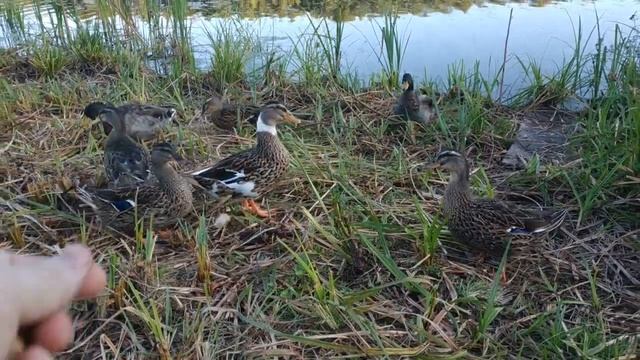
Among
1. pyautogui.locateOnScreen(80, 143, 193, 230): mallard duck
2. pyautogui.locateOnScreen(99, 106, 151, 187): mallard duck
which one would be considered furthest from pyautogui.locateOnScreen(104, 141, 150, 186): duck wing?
pyautogui.locateOnScreen(80, 143, 193, 230): mallard duck

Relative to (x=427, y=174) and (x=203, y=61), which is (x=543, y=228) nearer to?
(x=427, y=174)

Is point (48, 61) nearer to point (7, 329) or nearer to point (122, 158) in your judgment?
point (122, 158)

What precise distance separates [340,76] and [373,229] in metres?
2.87

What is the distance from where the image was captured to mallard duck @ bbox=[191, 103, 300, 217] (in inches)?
141

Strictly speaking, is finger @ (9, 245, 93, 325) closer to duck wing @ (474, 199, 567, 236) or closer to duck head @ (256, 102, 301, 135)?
duck wing @ (474, 199, 567, 236)

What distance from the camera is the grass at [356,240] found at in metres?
2.49

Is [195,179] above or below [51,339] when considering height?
below

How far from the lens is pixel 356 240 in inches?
116

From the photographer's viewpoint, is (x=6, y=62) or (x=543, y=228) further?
(x=6, y=62)

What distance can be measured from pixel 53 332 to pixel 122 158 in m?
3.12

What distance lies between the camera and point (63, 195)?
358 centimetres

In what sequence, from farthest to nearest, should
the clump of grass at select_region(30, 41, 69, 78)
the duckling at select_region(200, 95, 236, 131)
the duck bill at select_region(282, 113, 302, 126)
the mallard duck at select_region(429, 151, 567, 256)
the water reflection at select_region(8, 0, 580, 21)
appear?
the water reflection at select_region(8, 0, 580, 21)
the clump of grass at select_region(30, 41, 69, 78)
the duckling at select_region(200, 95, 236, 131)
the duck bill at select_region(282, 113, 302, 126)
the mallard duck at select_region(429, 151, 567, 256)

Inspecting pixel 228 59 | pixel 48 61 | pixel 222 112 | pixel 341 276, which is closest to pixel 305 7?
pixel 228 59

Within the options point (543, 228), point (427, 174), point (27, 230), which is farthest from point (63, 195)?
point (543, 228)
